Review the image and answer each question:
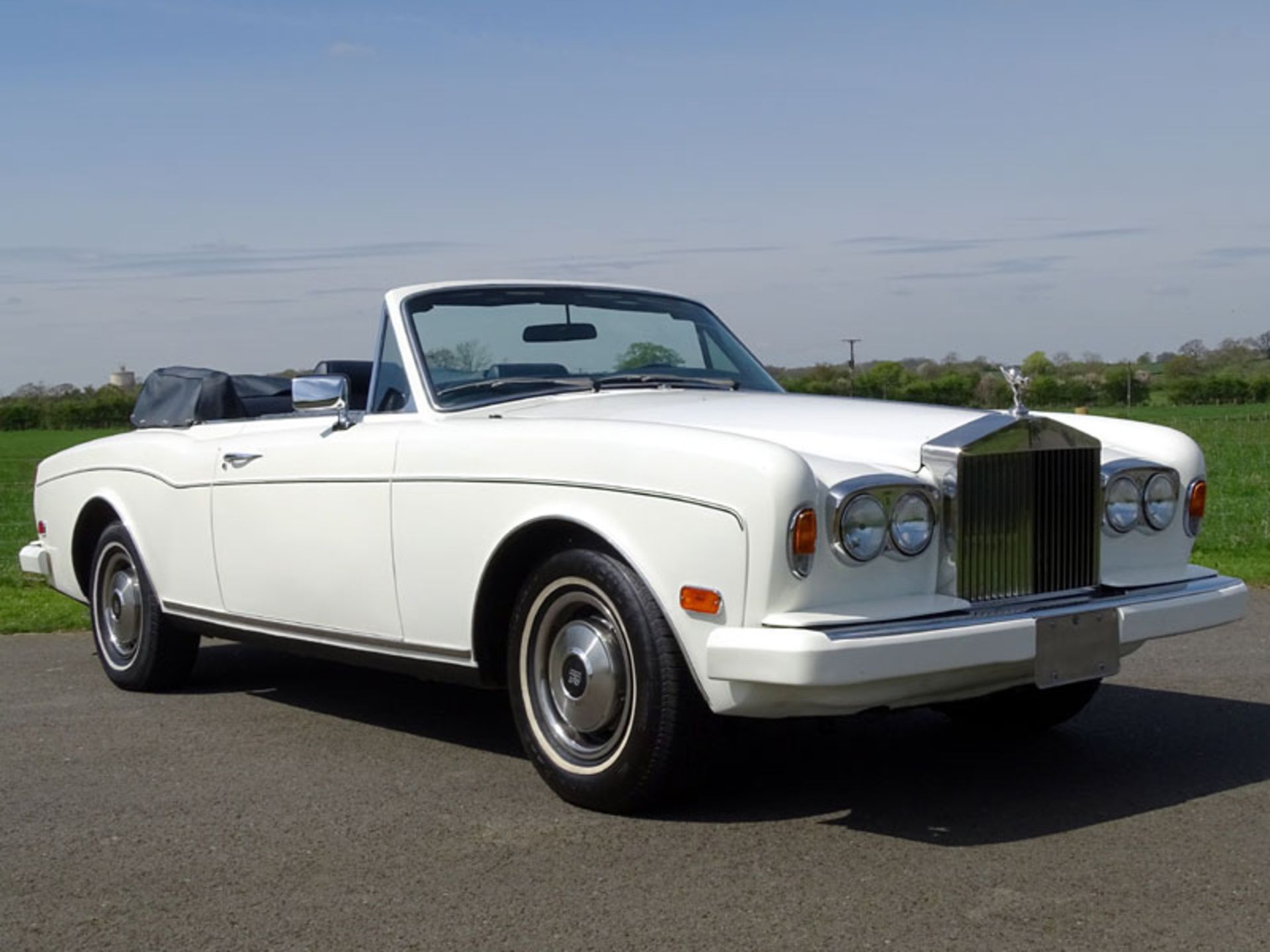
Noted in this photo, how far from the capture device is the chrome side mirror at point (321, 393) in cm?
593

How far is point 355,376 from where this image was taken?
6.70 m

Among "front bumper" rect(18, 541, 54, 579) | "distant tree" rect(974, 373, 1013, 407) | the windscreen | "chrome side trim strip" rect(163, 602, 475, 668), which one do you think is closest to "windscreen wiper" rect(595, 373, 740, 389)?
the windscreen

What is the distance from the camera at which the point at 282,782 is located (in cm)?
524

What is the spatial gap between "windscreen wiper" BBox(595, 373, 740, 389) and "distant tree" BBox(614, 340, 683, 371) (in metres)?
0.08

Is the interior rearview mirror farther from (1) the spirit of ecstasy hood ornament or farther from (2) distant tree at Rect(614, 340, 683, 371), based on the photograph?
(1) the spirit of ecstasy hood ornament

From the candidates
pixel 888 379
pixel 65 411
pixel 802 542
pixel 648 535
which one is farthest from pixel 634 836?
pixel 65 411

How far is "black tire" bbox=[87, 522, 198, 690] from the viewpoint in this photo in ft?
23.0

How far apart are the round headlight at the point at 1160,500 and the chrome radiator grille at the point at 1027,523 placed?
0.32 metres

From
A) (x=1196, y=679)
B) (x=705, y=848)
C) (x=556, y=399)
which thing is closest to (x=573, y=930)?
(x=705, y=848)

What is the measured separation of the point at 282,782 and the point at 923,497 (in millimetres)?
2312

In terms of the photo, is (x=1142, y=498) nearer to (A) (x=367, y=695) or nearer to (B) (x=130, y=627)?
(A) (x=367, y=695)

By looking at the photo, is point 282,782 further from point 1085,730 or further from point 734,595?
point 1085,730

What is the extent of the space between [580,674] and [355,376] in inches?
94.5

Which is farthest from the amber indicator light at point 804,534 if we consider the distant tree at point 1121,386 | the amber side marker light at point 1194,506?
the distant tree at point 1121,386
